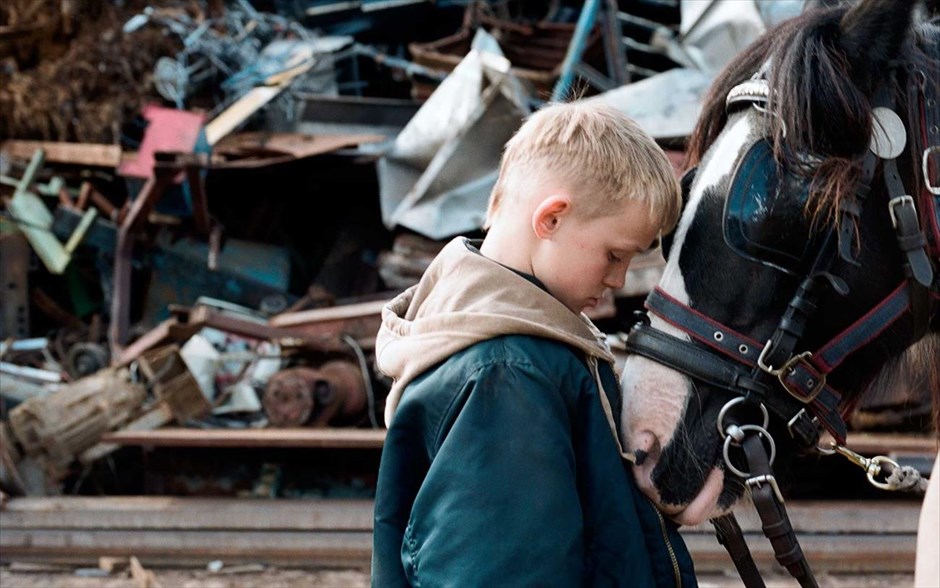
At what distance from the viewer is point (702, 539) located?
3373mm

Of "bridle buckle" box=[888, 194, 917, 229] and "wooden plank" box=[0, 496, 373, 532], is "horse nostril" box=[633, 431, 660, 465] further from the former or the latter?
"wooden plank" box=[0, 496, 373, 532]

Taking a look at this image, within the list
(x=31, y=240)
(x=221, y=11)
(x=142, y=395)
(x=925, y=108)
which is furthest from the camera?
(x=221, y=11)

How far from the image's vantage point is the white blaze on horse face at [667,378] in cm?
129

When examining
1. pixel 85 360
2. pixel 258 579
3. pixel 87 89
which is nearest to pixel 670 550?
pixel 258 579

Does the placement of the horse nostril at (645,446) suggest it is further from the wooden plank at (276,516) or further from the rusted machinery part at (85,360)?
the rusted machinery part at (85,360)

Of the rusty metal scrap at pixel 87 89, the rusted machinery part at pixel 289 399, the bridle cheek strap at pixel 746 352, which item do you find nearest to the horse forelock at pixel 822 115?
the bridle cheek strap at pixel 746 352

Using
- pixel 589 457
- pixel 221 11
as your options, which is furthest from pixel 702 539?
pixel 221 11

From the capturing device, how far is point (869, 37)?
135 cm

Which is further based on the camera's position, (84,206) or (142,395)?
(84,206)

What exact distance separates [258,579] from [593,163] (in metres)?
2.63

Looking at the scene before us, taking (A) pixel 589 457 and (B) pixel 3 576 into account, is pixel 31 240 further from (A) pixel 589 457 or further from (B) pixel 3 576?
(A) pixel 589 457

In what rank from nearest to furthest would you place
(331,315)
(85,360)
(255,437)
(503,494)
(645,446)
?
(503,494) < (645,446) < (255,437) < (331,315) < (85,360)

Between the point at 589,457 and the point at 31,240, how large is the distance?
5.09m

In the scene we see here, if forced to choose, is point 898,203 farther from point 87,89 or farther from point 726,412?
point 87,89
